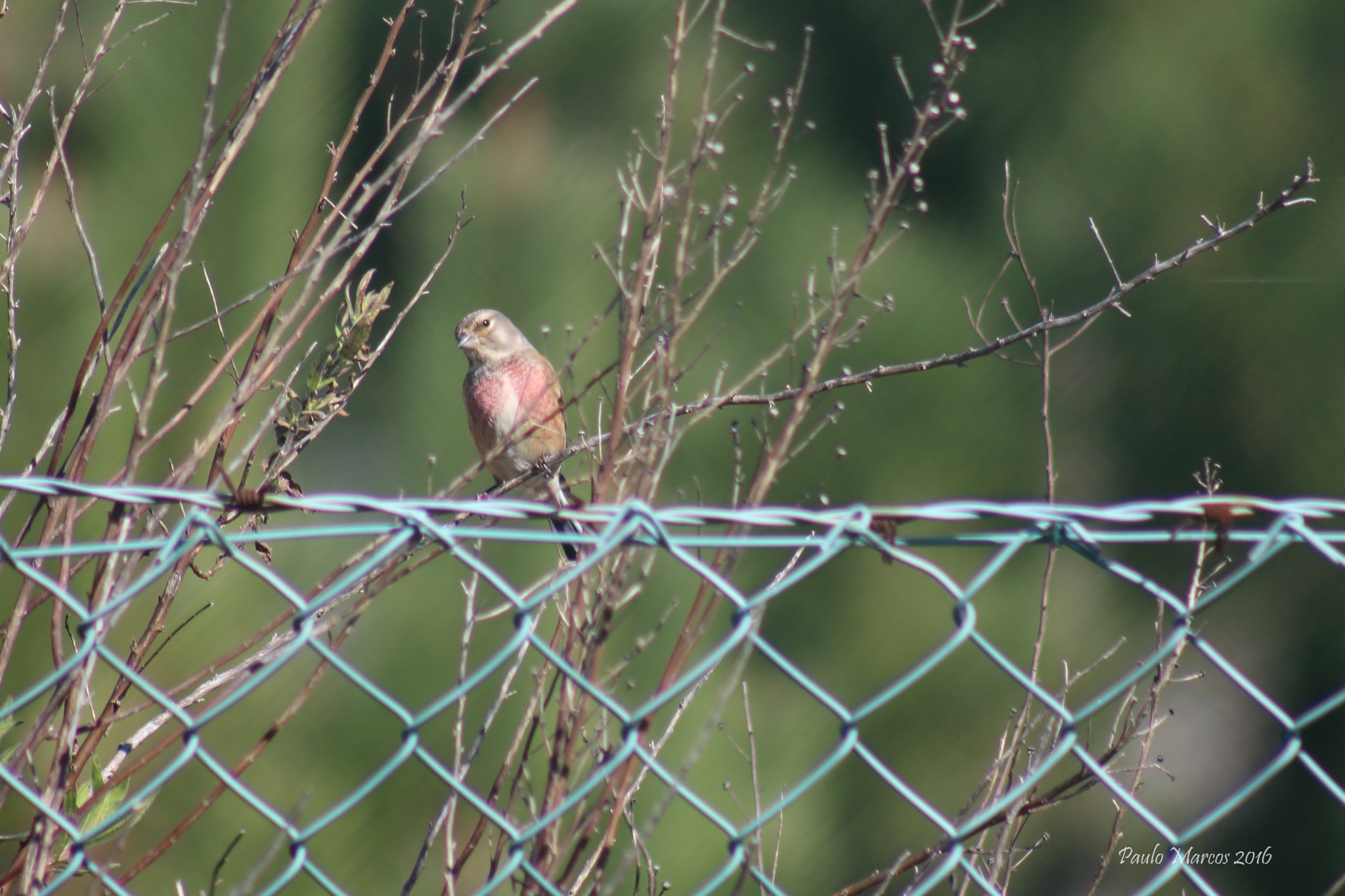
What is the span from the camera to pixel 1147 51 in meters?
5.06

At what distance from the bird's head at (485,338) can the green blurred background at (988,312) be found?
0.33 metres

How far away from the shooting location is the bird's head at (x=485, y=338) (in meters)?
4.09

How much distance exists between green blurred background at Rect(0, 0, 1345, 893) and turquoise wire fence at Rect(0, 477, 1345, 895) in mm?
49

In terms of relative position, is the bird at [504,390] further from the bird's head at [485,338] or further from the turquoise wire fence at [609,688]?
the turquoise wire fence at [609,688]

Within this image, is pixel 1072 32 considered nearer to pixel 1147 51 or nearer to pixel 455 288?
pixel 1147 51

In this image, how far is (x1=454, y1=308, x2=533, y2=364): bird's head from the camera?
409cm

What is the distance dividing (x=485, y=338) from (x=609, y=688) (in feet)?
8.47

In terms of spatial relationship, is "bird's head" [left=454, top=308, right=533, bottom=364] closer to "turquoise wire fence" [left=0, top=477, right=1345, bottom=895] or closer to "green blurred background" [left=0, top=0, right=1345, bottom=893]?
"green blurred background" [left=0, top=0, right=1345, bottom=893]

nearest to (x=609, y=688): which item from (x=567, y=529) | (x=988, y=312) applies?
(x=567, y=529)
